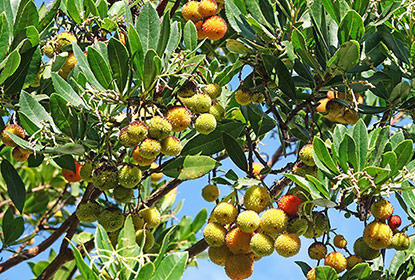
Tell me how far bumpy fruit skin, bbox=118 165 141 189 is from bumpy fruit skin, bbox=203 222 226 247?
0.31 meters

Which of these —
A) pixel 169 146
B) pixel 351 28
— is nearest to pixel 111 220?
pixel 169 146

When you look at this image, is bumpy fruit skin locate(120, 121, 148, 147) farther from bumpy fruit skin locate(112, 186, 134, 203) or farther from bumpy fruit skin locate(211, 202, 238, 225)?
bumpy fruit skin locate(211, 202, 238, 225)

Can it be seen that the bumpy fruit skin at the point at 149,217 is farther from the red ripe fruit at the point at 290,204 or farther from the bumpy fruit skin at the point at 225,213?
the red ripe fruit at the point at 290,204

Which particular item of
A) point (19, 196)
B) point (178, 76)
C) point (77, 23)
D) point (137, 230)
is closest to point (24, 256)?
point (19, 196)

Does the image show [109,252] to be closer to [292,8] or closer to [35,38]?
[35,38]

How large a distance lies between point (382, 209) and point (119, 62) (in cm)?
96

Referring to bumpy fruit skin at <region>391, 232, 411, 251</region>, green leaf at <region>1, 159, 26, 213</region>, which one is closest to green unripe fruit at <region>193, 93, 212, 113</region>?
bumpy fruit skin at <region>391, 232, 411, 251</region>

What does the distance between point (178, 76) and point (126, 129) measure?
0.26 m

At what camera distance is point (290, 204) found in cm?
203

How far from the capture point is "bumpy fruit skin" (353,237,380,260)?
6.77 feet

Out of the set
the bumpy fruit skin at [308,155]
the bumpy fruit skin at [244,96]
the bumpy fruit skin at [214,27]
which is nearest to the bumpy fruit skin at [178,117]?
the bumpy fruit skin at [244,96]

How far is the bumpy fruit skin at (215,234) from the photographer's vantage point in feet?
6.95

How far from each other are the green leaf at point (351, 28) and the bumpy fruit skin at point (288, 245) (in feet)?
2.20

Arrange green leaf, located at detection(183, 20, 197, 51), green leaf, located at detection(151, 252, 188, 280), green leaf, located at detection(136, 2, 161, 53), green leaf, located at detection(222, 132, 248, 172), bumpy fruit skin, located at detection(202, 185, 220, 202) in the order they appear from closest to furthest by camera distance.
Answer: green leaf, located at detection(151, 252, 188, 280) → green leaf, located at detection(136, 2, 161, 53) → green leaf, located at detection(222, 132, 248, 172) → green leaf, located at detection(183, 20, 197, 51) → bumpy fruit skin, located at detection(202, 185, 220, 202)
